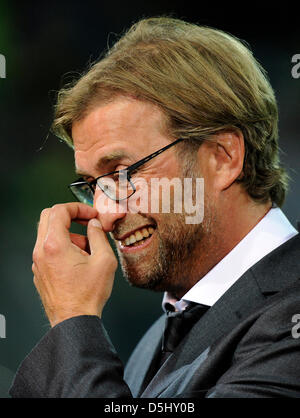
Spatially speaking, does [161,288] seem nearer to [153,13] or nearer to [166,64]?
[166,64]

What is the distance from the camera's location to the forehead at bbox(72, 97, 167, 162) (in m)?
1.88

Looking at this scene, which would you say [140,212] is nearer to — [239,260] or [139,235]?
[139,235]

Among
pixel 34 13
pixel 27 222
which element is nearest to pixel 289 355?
pixel 27 222

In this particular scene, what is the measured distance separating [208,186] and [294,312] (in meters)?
0.61

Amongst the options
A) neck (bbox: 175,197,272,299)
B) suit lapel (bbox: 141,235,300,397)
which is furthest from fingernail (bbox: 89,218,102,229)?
suit lapel (bbox: 141,235,300,397)

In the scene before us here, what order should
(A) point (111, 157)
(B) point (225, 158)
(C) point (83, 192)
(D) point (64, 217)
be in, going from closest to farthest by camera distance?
(D) point (64, 217)
(A) point (111, 157)
(B) point (225, 158)
(C) point (83, 192)

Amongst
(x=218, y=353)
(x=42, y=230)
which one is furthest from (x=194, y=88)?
(x=218, y=353)

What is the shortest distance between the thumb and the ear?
0.43 meters

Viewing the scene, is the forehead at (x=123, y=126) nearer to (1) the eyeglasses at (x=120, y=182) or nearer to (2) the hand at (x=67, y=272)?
(1) the eyeglasses at (x=120, y=182)

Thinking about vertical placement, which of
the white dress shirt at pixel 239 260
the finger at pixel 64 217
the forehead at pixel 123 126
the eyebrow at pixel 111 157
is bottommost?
the white dress shirt at pixel 239 260

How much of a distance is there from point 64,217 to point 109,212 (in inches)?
7.7

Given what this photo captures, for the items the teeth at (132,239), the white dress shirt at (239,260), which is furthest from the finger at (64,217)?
the white dress shirt at (239,260)

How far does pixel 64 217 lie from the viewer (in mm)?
1753

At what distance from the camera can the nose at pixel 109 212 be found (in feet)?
6.22
